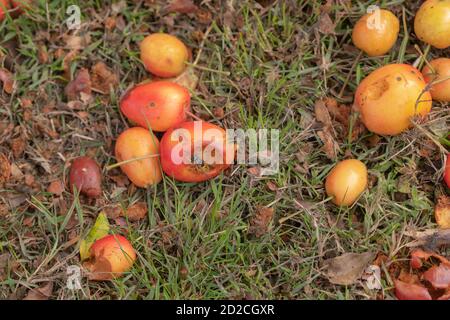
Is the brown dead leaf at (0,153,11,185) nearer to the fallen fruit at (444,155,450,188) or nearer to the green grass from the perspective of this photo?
the green grass

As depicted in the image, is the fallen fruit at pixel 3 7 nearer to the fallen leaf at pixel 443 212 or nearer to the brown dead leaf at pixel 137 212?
the brown dead leaf at pixel 137 212

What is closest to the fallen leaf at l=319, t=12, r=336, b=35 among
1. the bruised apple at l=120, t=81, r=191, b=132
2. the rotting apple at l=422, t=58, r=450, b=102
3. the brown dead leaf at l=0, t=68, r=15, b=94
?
the rotting apple at l=422, t=58, r=450, b=102

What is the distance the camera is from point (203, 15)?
330 cm

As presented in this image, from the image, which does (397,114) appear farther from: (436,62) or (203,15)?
(203,15)

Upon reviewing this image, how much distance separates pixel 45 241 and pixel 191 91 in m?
1.05

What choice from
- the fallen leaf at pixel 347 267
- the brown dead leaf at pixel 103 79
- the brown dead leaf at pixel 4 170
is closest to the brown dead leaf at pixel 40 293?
the brown dead leaf at pixel 4 170

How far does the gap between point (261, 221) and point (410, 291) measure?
0.75 m

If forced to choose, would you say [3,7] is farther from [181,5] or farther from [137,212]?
[137,212]

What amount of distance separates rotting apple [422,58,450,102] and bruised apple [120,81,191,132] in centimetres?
120

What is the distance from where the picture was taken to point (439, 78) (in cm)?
302

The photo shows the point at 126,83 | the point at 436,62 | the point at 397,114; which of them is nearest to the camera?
the point at 397,114

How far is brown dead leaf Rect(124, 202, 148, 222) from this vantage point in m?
3.06

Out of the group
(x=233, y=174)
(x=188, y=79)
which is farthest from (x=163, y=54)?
(x=233, y=174)
